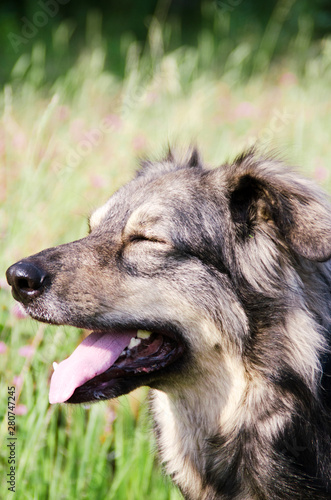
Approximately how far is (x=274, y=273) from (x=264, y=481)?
2.78 ft

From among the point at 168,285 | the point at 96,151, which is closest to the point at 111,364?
the point at 168,285

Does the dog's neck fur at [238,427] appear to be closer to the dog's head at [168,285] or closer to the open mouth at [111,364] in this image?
the dog's head at [168,285]

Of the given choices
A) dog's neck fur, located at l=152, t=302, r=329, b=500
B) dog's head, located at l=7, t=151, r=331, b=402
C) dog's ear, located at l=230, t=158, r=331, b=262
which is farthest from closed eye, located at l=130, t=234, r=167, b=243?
dog's neck fur, located at l=152, t=302, r=329, b=500

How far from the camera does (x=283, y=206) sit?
2047 millimetres

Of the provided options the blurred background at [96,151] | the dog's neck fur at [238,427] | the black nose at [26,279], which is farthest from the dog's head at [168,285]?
the blurred background at [96,151]

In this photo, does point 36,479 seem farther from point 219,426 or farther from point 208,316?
point 208,316

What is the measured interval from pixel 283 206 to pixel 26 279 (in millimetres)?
1090

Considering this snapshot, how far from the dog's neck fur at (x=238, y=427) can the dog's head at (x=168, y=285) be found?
0.37 ft

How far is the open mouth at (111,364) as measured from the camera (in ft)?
7.30

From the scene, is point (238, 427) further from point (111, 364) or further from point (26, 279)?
point (26, 279)

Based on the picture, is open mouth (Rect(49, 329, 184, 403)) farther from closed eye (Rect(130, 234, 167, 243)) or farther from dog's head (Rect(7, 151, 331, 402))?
closed eye (Rect(130, 234, 167, 243))

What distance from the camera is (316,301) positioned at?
7.23 ft

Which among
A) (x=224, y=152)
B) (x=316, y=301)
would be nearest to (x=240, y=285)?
(x=316, y=301)

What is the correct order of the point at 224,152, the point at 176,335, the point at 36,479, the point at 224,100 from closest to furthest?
the point at 176,335 → the point at 36,479 → the point at 224,152 → the point at 224,100
